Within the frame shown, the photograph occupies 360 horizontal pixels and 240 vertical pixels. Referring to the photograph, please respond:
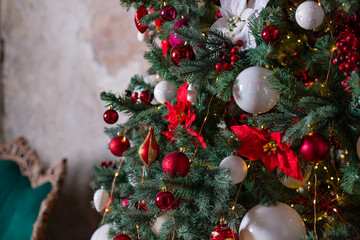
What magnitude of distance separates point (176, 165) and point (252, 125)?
0.57 feet

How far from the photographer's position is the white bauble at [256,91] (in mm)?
591

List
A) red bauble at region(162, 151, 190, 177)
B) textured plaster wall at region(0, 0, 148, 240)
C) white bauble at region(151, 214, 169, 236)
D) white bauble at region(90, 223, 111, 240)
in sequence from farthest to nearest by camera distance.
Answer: textured plaster wall at region(0, 0, 148, 240) → white bauble at region(90, 223, 111, 240) → white bauble at region(151, 214, 169, 236) → red bauble at region(162, 151, 190, 177)

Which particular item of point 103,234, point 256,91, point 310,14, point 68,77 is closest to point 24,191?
point 68,77

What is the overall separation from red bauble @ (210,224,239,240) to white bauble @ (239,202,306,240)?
0.07 feet

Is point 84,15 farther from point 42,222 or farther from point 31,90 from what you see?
point 42,222

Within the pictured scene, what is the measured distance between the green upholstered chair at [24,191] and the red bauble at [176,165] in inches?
29.9


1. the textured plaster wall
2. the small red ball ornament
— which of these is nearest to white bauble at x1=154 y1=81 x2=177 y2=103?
the small red ball ornament

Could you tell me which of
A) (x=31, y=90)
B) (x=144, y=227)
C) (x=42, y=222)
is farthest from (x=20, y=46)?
(x=144, y=227)

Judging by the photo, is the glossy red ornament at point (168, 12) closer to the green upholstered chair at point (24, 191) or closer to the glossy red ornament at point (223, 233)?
the glossy red ornament at point (223, 233)

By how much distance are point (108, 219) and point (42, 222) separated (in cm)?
40

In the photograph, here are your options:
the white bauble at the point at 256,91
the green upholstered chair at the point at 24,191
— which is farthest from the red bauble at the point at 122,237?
the green upholstered chair at the point at 24,191

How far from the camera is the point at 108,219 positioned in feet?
3.03

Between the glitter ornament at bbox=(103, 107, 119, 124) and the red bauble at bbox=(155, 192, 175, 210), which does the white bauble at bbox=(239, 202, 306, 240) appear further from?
the glitter ornament at bbox=(103, 107, 119, 124)

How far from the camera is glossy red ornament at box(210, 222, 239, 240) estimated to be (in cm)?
62
